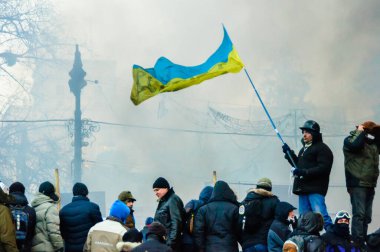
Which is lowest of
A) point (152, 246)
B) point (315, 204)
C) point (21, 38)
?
point (152, 246)

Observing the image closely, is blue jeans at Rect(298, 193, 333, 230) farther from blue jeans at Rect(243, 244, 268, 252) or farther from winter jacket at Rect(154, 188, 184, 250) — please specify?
winter jacket at Rect(154, 188, 184, 250)

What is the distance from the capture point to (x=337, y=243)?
24.1ft

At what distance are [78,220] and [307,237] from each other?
2.82m

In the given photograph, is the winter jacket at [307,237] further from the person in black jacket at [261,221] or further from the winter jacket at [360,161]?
the winter jacket at [360,161]

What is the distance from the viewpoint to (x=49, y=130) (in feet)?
134

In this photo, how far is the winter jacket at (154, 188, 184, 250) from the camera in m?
8.51

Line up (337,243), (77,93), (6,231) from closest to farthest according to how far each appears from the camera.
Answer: (337,243), (6,231), (77,93)

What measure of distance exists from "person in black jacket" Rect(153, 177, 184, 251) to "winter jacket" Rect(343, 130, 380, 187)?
6.11 ft

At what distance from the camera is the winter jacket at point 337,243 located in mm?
7335

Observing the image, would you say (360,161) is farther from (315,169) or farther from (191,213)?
(191,213)

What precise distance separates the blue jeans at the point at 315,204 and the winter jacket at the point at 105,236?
189cm

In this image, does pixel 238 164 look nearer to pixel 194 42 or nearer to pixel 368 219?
pixel 194 42

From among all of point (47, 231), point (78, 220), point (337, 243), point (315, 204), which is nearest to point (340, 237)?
point (337, 243)

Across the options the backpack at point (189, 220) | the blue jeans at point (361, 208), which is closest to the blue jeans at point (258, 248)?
the backpack at point (189, 220)
